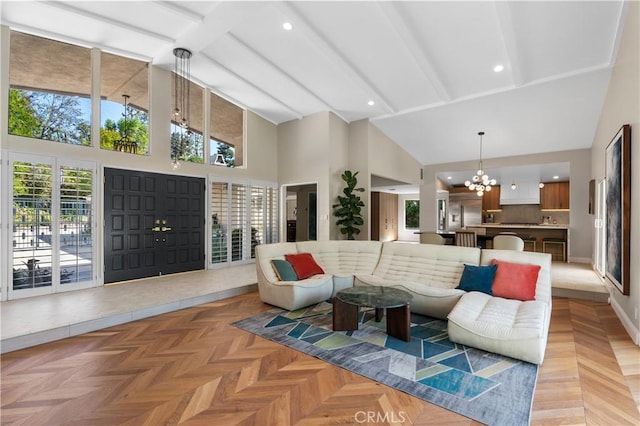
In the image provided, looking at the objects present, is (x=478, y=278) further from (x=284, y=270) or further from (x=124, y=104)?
(x=124, y=104)

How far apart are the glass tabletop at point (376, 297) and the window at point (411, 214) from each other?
1041 centimetres

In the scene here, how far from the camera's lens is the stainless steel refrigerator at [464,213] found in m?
10.7

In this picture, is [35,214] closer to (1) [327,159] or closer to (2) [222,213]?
(2) [222,213]

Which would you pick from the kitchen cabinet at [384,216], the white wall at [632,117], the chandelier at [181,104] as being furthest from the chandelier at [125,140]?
the kitchen cabinet at [384,216]

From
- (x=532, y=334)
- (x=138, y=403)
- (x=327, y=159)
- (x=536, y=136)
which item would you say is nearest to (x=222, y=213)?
(x=327, y=159)

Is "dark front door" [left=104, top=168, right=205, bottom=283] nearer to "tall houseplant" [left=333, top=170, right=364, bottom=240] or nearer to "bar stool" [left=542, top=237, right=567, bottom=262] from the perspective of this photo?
"tall houseplant" [left=333, top=170, right=364, bottom=240]

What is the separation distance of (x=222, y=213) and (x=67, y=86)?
329cm

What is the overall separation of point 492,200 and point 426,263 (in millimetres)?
7782

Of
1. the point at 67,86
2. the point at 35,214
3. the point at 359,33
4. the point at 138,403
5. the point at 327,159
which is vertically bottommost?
the point at 138,403

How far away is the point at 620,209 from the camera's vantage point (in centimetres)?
356

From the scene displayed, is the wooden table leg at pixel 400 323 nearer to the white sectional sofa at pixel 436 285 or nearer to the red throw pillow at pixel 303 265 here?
the white sectional sofa at pixel 436 285

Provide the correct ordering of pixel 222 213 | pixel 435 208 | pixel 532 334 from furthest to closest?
pixel 435 208, pixel 222 213, pixel 532 334

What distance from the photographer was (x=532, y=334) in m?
2.51

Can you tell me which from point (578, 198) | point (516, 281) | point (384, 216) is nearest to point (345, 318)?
point (516, 281)
